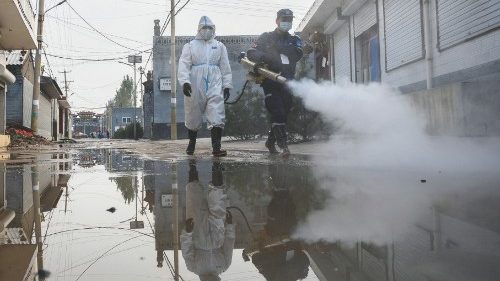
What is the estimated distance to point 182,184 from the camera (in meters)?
2.86

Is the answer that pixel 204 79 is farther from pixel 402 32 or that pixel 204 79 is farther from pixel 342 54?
pixel 342 54

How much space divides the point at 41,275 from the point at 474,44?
266 inches

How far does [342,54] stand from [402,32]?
431cm

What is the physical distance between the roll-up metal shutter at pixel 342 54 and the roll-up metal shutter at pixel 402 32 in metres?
2.81

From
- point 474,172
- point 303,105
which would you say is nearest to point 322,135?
point 303,105

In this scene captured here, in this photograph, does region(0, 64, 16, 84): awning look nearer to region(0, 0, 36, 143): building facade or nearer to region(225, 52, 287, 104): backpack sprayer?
region(0, 0, 36, 143): building facade

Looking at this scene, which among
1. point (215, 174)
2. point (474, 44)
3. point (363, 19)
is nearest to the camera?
point (215, 174)

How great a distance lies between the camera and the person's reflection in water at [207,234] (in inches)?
48.0

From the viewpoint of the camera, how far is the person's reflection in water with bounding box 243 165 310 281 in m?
1.15

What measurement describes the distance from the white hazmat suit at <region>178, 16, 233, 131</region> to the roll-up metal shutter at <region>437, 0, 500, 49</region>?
378 centimetres

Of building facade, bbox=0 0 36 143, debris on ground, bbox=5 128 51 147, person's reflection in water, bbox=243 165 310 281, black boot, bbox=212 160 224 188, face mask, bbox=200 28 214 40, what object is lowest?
person's reflection in water, bbox=243 165 310 281

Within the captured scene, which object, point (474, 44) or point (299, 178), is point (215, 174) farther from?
point (474, 44)

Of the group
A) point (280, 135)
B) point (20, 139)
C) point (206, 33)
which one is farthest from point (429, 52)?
point (20, 139)

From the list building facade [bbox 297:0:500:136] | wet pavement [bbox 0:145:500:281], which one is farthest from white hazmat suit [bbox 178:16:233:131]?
wet pavement [bbox 0:145:500:281]
